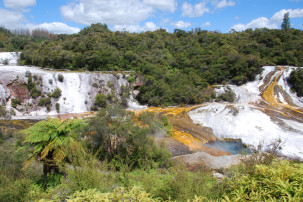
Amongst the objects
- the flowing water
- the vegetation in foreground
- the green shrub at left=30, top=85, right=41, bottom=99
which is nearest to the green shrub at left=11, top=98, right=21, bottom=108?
the flowing water

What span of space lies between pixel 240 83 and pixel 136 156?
26769mm

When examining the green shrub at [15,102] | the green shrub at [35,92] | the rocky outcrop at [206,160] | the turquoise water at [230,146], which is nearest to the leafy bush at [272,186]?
the rocky outcrop at [206,160]

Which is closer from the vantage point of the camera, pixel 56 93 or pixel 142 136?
pixel 142 136

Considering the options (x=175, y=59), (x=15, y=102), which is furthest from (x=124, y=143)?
(x=175, y=59)

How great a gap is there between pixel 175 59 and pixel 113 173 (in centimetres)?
3421

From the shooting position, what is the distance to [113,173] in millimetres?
8172

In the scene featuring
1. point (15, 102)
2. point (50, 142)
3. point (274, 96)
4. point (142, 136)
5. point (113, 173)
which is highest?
point (274, 96)

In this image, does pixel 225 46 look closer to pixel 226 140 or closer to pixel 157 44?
pixel 157 44

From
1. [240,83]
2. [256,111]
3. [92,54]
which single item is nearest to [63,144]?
[256,111]

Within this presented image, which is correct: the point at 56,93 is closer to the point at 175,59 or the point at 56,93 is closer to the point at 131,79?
the point at 131,79

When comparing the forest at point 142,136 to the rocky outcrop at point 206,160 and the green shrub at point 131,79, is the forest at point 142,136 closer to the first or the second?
the green shrub at point 131,79

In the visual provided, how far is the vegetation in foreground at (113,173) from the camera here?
147 inches

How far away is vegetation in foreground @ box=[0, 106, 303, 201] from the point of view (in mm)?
3724

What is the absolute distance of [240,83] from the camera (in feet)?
108
